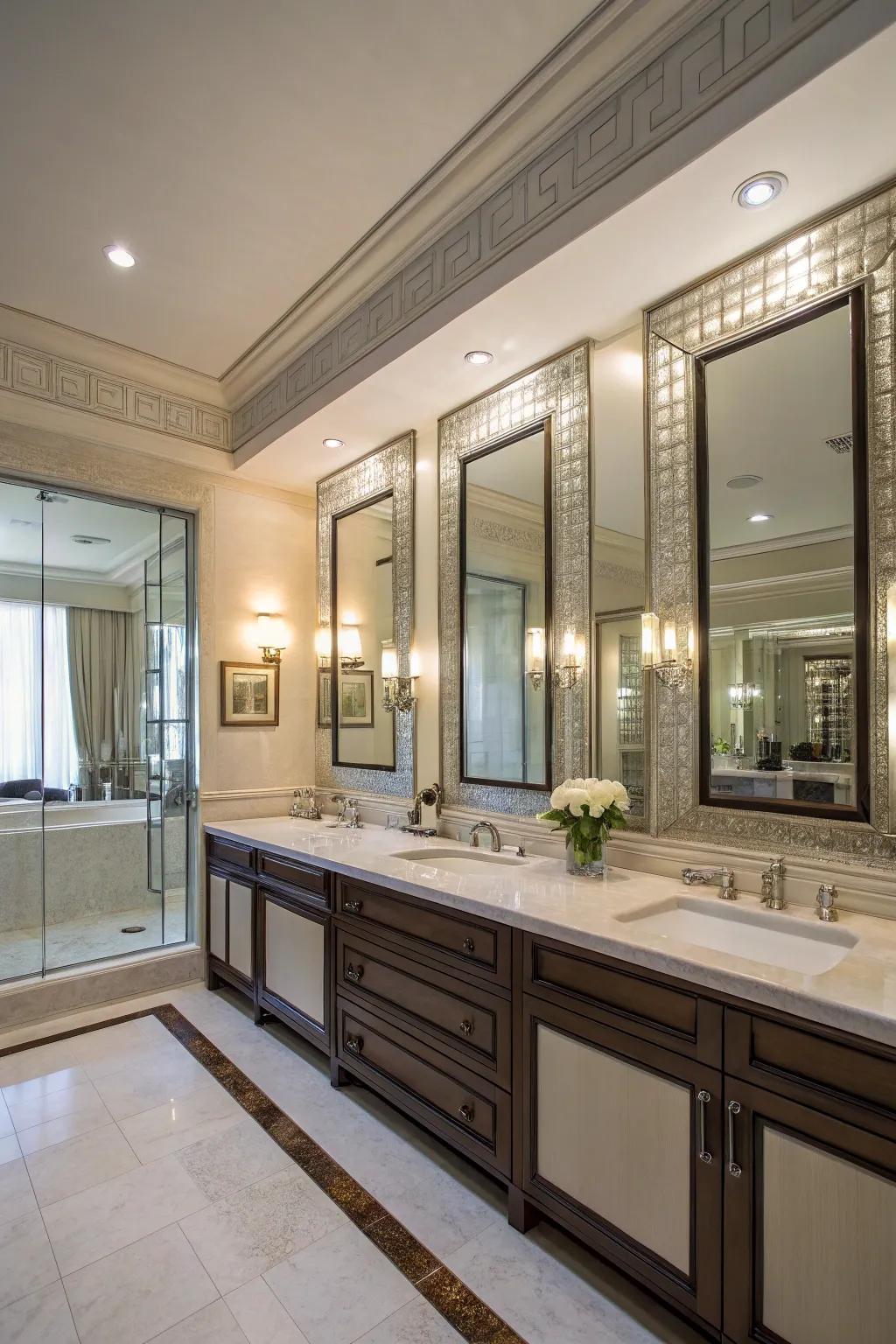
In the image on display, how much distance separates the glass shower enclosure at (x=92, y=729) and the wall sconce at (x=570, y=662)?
2132 millimetres

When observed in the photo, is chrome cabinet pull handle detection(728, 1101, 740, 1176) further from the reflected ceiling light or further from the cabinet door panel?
the reflected ceiling light

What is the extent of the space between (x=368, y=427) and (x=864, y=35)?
228 centimetres

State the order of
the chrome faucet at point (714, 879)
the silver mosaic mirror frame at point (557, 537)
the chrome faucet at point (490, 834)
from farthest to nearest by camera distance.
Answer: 1. the chrome faucet at point (490, 834)
2. the silver mosaic mirror frame at point (557, 537)
3. the chrome faucet at point (714, 879)

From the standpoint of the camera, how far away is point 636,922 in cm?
189

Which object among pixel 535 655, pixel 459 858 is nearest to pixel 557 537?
pixel 535 655

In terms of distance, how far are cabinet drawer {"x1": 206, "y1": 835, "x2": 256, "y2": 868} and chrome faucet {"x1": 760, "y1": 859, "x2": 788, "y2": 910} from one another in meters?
2.19

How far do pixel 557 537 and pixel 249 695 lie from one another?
2.07m

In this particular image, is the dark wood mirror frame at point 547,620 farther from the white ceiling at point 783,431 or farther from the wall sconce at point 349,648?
the wall sconce at point 349,648

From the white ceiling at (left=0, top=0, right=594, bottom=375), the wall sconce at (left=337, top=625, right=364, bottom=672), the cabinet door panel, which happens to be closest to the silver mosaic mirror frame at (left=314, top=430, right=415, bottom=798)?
the wall sconce at (left=337, top=625, right=364, bottom=672)

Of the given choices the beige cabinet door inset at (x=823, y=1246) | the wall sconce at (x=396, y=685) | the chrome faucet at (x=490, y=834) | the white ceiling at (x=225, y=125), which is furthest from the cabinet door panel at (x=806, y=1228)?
the white ceiling at (x=225, y=125)

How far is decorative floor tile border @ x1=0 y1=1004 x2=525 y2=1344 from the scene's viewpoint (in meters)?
1.62

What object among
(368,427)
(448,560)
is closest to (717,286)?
(448,560)

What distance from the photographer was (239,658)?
391 centimetres

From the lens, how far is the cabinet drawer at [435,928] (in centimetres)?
196
